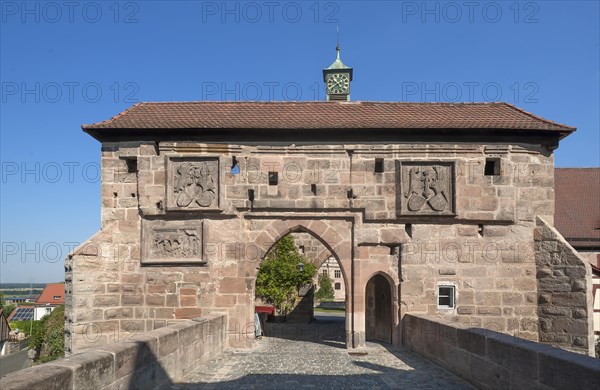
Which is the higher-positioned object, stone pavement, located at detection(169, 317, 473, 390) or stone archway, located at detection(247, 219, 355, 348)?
stone archway, located at detection(247, 219, 355, 348)

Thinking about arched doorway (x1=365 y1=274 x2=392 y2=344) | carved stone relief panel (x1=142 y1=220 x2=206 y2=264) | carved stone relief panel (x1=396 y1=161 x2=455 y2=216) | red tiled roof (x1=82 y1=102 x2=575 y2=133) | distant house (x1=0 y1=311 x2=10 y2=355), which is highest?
red tiled roof (x1=82 y1=102 x2=575 y2=133)

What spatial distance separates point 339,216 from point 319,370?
3.89 meters

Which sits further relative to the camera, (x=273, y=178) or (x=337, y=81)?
(x=337, y=81)

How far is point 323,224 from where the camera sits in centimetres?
1078

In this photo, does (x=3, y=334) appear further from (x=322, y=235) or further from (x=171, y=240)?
(x=322, y=235)

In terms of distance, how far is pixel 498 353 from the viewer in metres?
5.46

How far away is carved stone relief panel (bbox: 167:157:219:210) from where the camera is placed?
10656 millimetres

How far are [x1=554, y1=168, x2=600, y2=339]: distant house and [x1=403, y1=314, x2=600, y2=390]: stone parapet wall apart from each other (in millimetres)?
9843

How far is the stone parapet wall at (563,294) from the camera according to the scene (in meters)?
10.1

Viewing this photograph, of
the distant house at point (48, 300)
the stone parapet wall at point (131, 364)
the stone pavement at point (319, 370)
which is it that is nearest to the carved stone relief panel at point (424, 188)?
the stone pavement at point (319, 370)

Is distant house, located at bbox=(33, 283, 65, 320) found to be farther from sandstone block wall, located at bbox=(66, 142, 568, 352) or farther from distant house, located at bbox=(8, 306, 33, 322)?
sandstone block wall, located at bbox=(66, 142, 568, 352)

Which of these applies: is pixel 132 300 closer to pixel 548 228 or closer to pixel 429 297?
pixel 429 297

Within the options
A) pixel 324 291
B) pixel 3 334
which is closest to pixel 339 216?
pixel 324 291

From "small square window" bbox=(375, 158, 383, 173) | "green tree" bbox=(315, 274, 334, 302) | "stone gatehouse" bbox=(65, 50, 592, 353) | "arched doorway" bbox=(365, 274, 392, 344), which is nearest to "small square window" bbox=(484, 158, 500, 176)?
"stone gatehouse" bbox=(65, 50, 592, 353)
